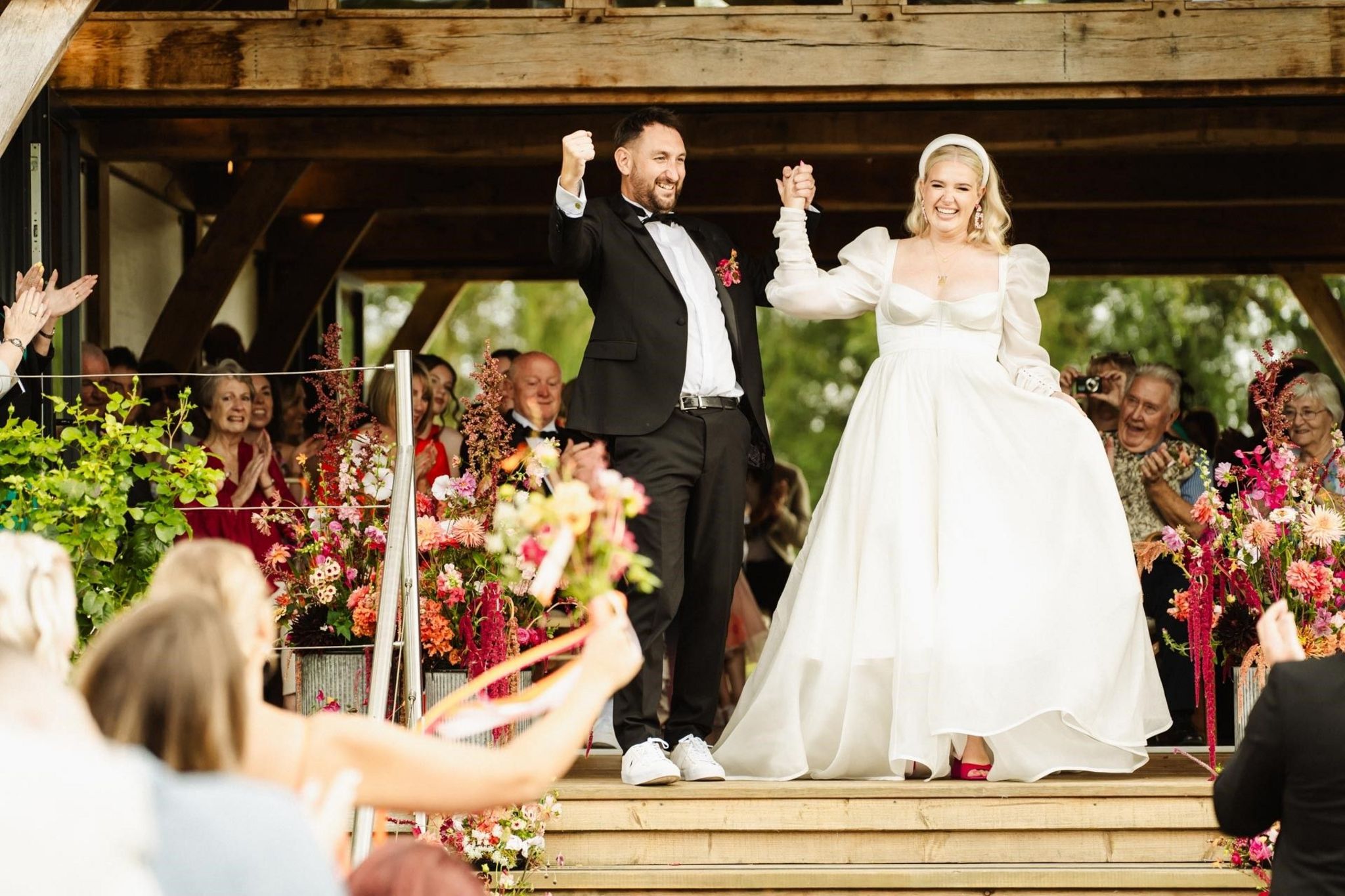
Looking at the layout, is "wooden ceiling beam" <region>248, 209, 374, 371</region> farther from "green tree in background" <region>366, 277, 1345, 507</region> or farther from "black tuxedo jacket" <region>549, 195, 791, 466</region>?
"green tree in background" <region>366, 277, 1345, 507</region>

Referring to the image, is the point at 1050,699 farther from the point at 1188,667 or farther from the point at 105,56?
the point at 105,56

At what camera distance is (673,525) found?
4969 millimetres

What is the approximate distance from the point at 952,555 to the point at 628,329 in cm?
112

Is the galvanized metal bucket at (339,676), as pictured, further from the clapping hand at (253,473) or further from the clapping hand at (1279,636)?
the clapping hand at (1279,636)

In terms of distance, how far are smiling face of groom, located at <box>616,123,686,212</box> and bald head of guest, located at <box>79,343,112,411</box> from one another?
2.64 meters

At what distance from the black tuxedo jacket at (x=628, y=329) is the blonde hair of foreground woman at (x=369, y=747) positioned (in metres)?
2.48

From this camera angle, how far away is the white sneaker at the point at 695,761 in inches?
189

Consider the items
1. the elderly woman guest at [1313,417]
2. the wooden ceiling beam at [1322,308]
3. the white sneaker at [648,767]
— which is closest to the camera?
the white sneaker at [648,767]

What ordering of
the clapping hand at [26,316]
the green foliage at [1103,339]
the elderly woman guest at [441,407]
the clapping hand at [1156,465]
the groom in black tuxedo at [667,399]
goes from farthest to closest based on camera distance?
the green foliage at [1103,339] → the elderly woman guest at [441,407] → the clapping hand at [1156,465] → the clapping hand at [26,316] → the groom in black tuxedo at [667,399]

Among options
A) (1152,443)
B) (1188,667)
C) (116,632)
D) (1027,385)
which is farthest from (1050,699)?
(116,632)

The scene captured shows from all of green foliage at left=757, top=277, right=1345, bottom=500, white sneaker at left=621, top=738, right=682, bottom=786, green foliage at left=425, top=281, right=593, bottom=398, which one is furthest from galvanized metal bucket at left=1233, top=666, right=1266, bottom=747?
green foliage at left=425, top=281, right=593, bottom=398

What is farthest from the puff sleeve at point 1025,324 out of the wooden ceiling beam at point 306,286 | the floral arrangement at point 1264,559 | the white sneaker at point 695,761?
the wooden ceiling beam at point 306,286

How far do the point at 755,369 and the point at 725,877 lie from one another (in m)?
1.55

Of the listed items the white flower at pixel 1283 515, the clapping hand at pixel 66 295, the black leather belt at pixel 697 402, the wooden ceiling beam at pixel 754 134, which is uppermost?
the wooden ceiling beam at pixel 754 134
